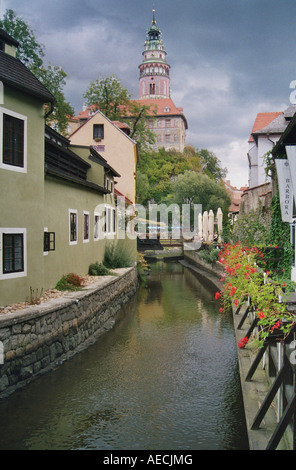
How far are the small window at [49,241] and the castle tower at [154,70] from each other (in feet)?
333

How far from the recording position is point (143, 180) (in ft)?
132

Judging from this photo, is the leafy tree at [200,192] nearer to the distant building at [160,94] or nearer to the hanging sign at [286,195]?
the hanging sign at [286,195]

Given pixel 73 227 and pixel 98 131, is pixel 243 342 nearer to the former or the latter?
pixel 73 227

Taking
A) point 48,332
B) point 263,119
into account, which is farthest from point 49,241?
point 263,119

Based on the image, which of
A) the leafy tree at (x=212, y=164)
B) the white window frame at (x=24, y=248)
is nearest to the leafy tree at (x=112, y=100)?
the white window frame at (x=24, y=248)

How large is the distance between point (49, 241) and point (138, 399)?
5524mm

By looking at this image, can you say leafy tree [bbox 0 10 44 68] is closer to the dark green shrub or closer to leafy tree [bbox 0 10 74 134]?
leafy tree [bbox 0 10 74 134]

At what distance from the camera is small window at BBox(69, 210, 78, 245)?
15549 mm

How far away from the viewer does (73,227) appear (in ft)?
52.7

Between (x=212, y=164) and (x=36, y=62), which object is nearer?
(x=36, y=62)
